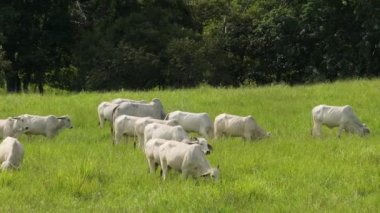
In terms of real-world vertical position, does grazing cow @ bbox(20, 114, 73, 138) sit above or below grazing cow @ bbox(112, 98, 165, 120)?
below

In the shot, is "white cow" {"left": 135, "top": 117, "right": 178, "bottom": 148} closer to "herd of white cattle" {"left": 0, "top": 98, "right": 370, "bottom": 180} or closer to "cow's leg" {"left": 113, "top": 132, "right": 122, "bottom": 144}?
"herd of white cattle" {"left": 0, "top": 98, "right": 370, "bottom": 180}

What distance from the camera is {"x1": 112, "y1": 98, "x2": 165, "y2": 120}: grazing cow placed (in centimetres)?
1769

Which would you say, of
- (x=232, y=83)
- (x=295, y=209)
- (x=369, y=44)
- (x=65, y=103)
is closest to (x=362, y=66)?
(x=369, y=44)

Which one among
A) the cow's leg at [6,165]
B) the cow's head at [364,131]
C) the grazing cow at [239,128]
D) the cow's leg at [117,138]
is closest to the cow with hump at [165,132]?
the cow's leg at [117,138]

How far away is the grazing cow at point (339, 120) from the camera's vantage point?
1709 cm

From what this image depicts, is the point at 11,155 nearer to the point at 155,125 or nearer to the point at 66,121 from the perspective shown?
the point at 155,125

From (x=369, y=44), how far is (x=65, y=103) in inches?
830

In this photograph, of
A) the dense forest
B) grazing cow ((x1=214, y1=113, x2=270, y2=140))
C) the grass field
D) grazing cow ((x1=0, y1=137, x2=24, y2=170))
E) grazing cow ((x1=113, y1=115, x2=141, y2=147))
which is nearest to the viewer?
the grass field

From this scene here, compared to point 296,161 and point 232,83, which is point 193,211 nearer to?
point 296,161

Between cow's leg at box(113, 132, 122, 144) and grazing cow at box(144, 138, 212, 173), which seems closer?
grazing cow at box(144, 138, 212, 173)

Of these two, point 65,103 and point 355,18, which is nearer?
point 65,103

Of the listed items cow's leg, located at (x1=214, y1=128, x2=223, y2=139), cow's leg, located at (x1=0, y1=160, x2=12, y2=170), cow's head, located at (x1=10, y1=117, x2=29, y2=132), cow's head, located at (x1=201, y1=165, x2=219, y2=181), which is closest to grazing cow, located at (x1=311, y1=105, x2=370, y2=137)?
cow's leg, located at (x1=214, y1=128, x2=223, y2=139)

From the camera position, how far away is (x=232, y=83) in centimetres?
3944

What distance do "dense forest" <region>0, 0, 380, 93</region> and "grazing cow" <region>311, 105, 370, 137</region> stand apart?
1838 centimetres
